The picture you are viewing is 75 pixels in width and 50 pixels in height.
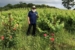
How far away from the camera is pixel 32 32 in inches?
611

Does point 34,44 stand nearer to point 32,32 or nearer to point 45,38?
point 45,38

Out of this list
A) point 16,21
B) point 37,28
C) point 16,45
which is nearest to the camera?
point 16,45

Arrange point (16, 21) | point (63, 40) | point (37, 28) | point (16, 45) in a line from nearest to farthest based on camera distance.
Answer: point (16, 45) → point (63, 40) → point (37, 28) → point (16, 21)

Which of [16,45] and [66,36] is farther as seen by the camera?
[66,36]

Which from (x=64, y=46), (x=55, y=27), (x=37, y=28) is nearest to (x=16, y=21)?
(x=37, y=28)

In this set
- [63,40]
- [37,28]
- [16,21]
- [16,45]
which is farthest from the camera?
[16,21]

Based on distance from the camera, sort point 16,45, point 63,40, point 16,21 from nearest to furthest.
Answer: point 16,45 < point 63,40 < point 16,21

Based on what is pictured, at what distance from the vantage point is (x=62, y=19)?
58.5ft

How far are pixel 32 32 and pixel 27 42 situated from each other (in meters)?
1.50

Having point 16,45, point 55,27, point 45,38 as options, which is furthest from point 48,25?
point 16,45

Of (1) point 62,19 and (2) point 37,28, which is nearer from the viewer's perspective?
(2) point 37,28

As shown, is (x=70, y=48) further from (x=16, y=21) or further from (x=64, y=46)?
(x=16, y=21)

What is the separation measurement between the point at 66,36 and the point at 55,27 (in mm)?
937

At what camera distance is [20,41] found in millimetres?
13789
